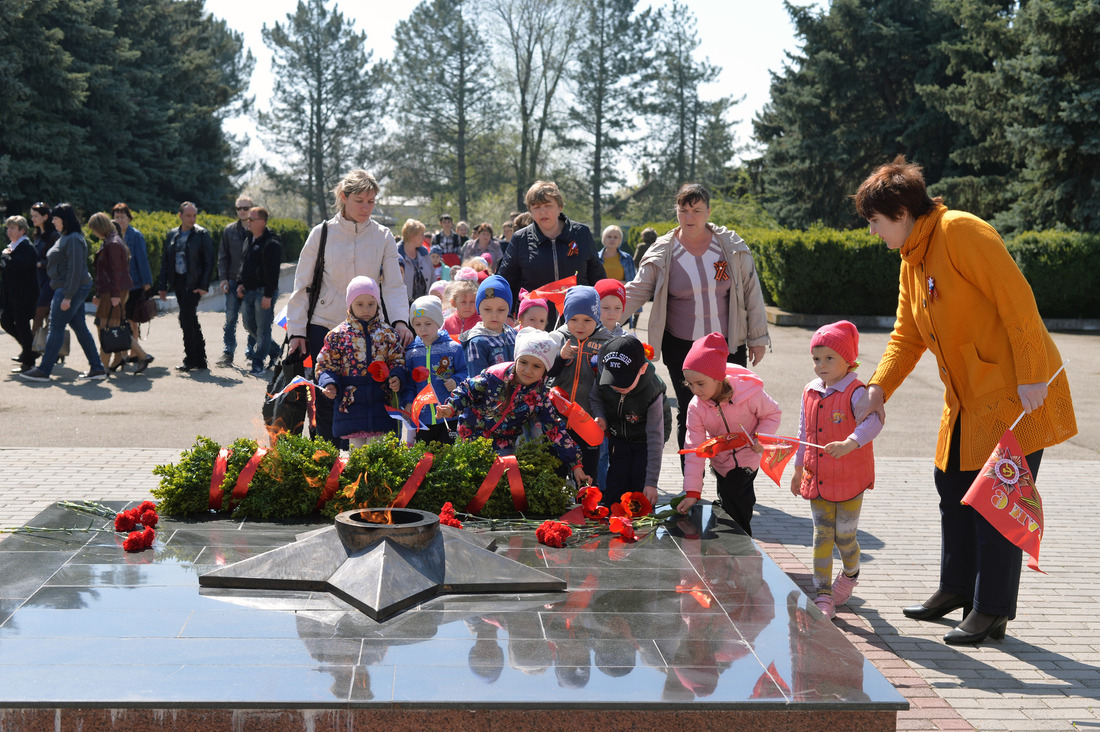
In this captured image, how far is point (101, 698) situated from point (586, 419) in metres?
2.86

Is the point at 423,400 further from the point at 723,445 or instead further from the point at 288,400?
the point at 723,445

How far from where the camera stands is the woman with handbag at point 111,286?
11641mm

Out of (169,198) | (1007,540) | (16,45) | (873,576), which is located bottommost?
(873,576)

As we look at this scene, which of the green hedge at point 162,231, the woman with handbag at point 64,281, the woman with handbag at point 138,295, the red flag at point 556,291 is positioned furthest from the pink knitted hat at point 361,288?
the green hedge at point 162,231

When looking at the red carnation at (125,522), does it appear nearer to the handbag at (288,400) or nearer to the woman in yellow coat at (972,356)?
the handbag at (288,400)

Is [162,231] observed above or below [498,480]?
above

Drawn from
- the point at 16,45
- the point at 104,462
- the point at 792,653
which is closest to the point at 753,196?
the point at 16,45

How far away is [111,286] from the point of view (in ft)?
38.4

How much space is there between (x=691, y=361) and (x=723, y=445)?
44cm

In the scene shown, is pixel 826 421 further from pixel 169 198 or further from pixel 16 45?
pixel 169 198

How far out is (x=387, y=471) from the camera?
201 inches

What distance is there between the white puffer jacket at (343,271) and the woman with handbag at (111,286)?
Result: 19.5ft

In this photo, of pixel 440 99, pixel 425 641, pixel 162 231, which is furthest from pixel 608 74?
pixel 425 641

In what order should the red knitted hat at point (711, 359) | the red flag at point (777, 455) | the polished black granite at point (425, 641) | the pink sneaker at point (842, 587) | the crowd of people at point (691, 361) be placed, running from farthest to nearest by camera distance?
1. the red knitted hat at point (711, 359)
2. the red flag at point (777, 455)
3. the pink sneaker at point (842, 587)
4. the crowd of people at point (691, 361)
5. the polished black granite at point (425, 641)
